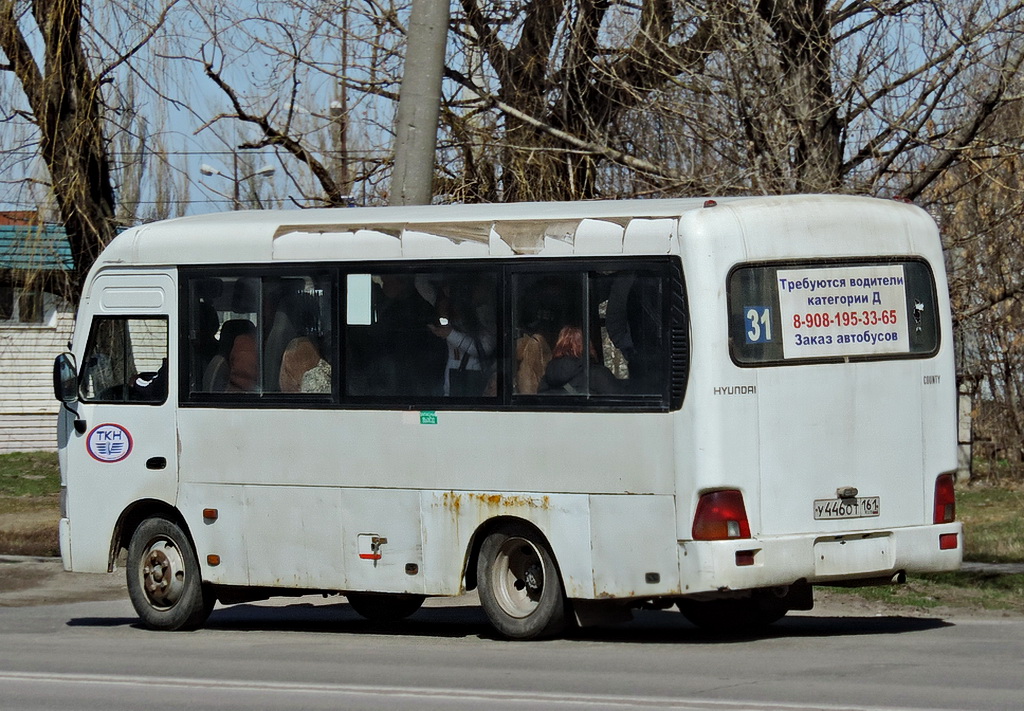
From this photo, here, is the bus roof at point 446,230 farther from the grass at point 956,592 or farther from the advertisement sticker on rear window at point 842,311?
the grass at point 956,592

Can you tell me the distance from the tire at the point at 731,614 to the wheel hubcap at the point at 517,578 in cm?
126

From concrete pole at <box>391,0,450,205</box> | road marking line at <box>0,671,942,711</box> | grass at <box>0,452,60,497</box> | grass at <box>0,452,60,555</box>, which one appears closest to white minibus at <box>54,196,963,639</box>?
road marking line at <box>0,671,942,711</box>

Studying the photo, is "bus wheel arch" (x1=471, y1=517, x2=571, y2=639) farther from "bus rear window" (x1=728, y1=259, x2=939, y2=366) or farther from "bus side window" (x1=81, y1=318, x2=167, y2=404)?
"bus side window" (x1=81, y1=318, x2=167, y2=404)

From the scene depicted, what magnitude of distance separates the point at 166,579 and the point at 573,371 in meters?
3.78

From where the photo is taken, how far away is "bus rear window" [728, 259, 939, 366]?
10297 millimetres

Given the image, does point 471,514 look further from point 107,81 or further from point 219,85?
point 107,81

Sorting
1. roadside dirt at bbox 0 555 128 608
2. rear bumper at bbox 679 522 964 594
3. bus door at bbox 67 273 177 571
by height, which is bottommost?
roadside dirt at bbox 0 555 128 608

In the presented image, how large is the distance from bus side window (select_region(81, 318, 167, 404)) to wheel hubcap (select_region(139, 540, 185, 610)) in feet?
3.61

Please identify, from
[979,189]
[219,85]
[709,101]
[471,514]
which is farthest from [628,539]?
[219,85]

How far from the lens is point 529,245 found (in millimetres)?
10938

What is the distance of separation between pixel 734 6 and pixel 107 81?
7.60 meters

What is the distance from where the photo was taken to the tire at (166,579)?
12469 mm

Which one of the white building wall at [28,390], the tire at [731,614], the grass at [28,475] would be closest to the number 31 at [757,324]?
the tire at [731,614]

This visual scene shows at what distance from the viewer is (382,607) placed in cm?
1314
